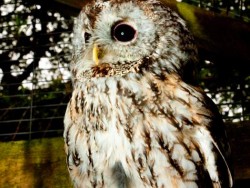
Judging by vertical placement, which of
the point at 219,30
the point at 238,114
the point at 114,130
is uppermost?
the point at 219,30

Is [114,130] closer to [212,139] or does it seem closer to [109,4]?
[212,139]

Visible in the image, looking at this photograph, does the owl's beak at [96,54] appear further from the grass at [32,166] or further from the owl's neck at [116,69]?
the grass at [32,166]

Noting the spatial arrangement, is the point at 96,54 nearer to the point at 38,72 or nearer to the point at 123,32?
the point at 123,32

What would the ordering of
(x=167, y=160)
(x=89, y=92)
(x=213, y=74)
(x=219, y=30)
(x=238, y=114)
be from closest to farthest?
(x=219, y=30)
(x=167, y=160)
(x=89, y=92)
(x=238, y=114)
(x=213, y=74)

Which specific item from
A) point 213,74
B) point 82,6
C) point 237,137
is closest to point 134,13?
point 82,6

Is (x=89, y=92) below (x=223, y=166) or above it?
above

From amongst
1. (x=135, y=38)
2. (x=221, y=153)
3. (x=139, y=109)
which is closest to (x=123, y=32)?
(x=135, y=38)

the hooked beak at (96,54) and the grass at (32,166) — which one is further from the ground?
the hooked beak at (96,54)

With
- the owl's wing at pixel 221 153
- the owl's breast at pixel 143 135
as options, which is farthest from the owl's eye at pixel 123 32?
the owl's wing at pixel 221 153
